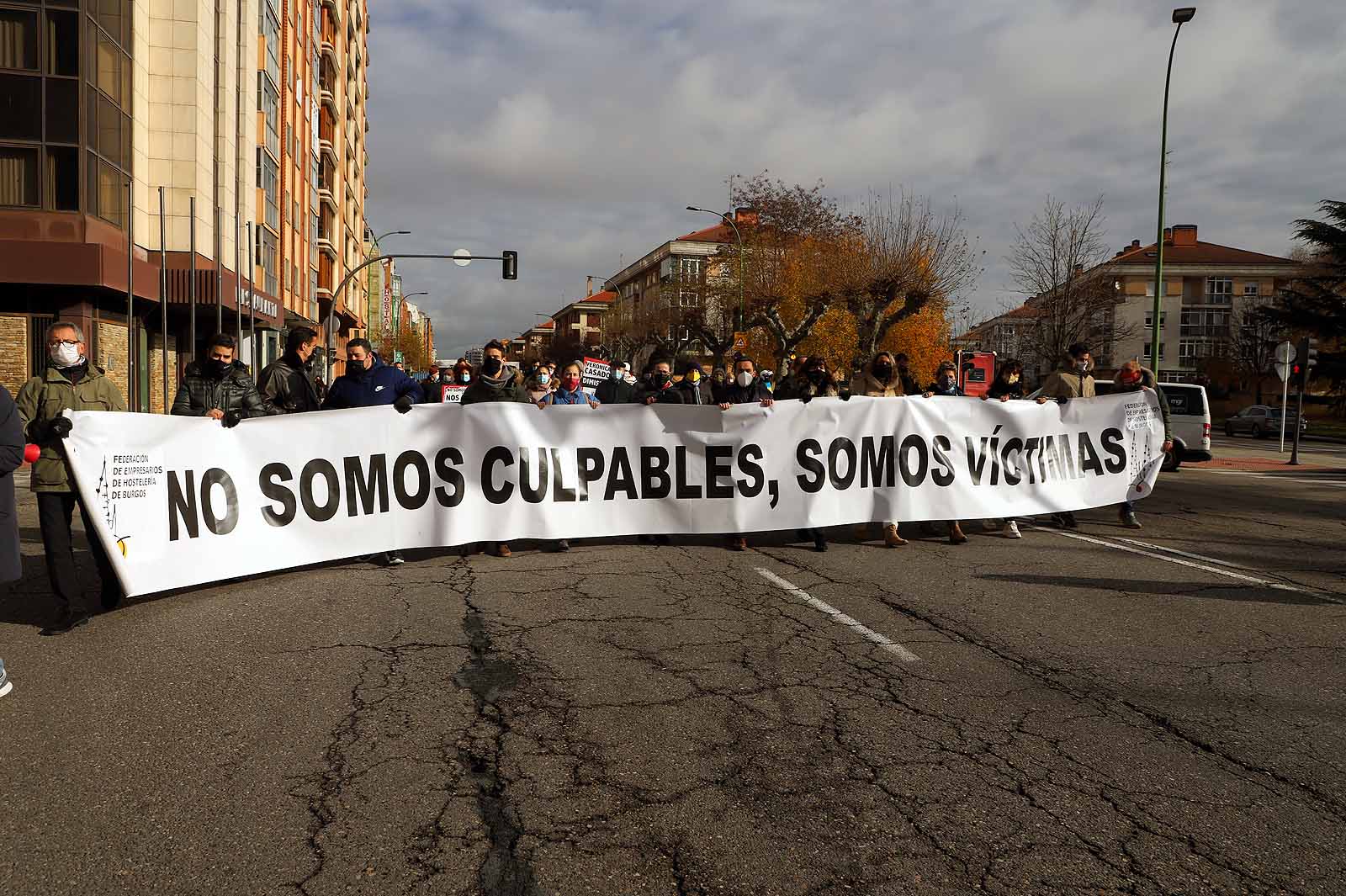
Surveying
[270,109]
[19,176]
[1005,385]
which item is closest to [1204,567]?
[1005,385]

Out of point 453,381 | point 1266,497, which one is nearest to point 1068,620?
point 1266,497

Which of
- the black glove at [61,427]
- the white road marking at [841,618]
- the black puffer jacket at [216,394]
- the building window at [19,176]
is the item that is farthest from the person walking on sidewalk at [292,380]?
the building window at [19,176]

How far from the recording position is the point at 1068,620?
650 cm

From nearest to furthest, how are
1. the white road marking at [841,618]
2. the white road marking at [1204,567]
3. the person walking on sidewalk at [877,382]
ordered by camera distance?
the white road marking at [841,618]
the white road marking at [1204,567]
the person walking on sidewalk at [877,382]

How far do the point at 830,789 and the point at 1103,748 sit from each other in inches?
49.8

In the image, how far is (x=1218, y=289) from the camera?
95812mm

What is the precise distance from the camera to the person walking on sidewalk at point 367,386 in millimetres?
8570

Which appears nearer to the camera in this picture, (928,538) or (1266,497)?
(928,538)

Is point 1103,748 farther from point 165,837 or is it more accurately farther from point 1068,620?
point 165,837

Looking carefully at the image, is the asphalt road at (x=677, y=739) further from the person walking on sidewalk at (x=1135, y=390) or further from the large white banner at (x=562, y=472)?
the person walking on sidewalk at (x=1135, y=390)

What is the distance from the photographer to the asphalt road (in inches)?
123

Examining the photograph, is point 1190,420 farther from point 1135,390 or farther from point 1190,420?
point 1135,390

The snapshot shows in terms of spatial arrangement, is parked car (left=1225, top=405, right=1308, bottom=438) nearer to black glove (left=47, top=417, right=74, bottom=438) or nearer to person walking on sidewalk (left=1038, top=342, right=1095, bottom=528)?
person walking on sidewalk (left=1038, top=342, right=1095, bottom=528)

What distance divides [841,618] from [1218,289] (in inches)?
4086
